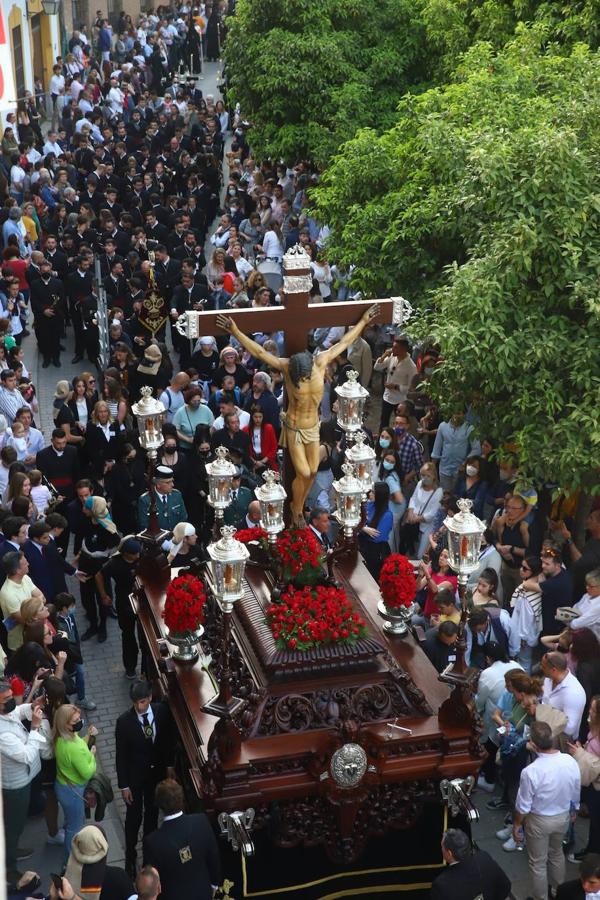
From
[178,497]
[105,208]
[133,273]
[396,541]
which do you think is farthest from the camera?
[105,208]

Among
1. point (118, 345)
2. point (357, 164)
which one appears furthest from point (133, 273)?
point (357, 164)

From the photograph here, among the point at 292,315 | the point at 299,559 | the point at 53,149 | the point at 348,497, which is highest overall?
the point at 292,315

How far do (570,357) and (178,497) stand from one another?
13.0ft

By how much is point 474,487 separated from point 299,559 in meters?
3.84

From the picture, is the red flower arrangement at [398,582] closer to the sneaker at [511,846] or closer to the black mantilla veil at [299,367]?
the black mantilla veil at [299,367]

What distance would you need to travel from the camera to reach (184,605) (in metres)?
10.1

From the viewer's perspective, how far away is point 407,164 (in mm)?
15875

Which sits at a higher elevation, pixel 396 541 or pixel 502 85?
pixel 502 85

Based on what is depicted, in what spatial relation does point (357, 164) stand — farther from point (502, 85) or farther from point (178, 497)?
point (178, 497)

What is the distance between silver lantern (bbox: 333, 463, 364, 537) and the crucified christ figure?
40 cm

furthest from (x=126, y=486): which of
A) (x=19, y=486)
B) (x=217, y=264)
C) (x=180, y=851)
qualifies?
(x=217, y=264)

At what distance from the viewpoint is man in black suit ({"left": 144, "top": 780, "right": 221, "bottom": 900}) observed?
28.0ft

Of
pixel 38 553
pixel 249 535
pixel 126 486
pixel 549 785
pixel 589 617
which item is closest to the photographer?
pixel 549 785

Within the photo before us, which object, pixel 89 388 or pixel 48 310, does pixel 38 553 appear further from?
pixel 48 310
